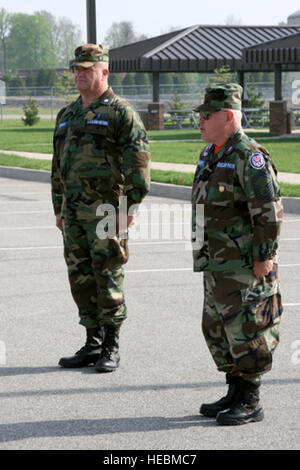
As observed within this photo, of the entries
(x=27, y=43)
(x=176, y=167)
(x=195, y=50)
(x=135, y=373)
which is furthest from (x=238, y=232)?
(x=27, y=43)

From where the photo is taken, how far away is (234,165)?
179 inches

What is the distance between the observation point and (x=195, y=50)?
38938mm

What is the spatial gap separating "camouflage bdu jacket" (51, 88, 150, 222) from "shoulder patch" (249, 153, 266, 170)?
46.2 inches

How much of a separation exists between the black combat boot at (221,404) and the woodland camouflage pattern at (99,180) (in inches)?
42.0

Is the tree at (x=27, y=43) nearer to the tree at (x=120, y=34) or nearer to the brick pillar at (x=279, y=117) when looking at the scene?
the tree at (x=120, y=34)

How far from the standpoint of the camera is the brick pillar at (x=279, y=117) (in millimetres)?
32906

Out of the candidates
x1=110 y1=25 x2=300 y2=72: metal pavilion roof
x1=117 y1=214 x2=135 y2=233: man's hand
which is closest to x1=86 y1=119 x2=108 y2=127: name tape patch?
x1=117 y1=214 x2=135 y2=233: man's hand

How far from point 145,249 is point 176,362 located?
15.3 ft

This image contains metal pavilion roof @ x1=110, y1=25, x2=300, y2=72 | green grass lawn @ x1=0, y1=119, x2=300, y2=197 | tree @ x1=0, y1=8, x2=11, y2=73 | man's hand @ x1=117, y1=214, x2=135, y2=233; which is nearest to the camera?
man's hand @ x1=117, y1=214, x2=135, y2=233

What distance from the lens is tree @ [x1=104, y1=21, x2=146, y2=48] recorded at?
16412cm

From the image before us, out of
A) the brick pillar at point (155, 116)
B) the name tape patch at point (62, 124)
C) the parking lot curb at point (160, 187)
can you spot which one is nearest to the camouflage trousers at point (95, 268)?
the name tape patch at point (62, 124)

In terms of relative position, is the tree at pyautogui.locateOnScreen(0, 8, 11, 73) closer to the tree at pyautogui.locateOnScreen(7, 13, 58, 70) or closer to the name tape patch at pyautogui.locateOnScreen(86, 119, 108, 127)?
the tree at pyautogui.locateOnScreen(7, 13, 58, 70)
